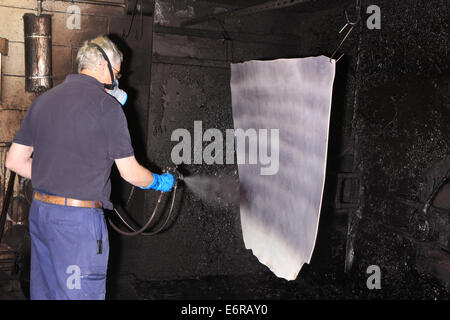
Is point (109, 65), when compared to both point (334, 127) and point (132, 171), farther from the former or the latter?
point (334, 127)

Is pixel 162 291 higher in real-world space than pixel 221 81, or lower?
lower

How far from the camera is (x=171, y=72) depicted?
5.27 metres

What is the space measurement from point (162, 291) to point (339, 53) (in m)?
3.28

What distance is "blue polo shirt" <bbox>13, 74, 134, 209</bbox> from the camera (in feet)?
10.1

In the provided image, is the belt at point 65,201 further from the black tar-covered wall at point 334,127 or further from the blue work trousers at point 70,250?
the black tar-covered wall at point 334,127

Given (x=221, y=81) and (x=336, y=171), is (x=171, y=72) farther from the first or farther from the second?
(x=336, y=171)

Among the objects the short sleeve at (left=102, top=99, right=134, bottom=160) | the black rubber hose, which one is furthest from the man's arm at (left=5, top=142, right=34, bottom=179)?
the black rubber hose

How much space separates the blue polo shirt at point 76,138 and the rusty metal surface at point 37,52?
210cm

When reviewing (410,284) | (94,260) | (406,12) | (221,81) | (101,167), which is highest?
(406,12)

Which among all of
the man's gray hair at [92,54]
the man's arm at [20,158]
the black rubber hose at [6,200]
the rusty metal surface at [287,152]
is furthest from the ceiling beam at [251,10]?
the black rubber hose at [6,200]

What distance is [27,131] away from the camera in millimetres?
3273

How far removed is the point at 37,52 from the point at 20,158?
2098 millimetres

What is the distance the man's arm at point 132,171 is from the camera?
3193 mm

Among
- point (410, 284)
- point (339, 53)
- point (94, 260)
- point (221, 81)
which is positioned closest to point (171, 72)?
point (221, 81)
